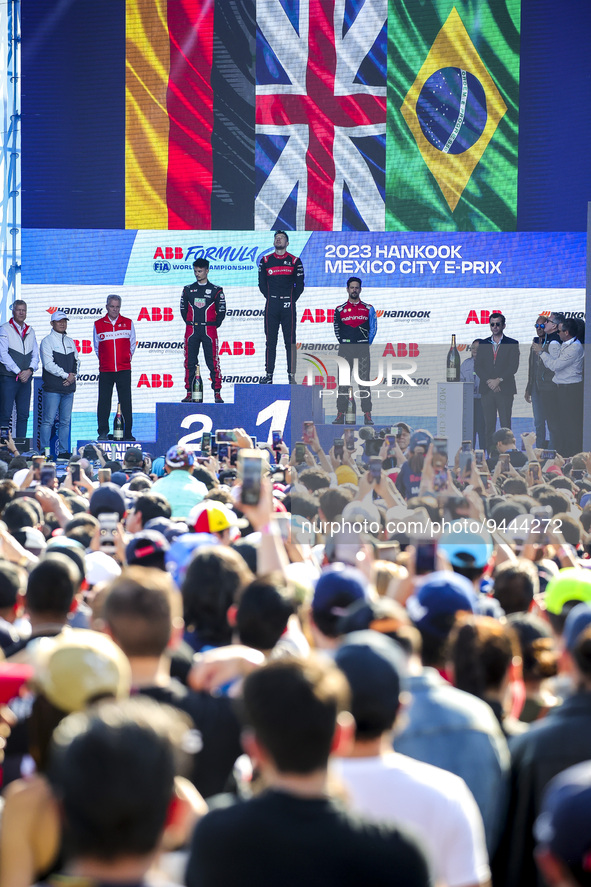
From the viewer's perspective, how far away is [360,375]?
718cm

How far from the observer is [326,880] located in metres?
1.57

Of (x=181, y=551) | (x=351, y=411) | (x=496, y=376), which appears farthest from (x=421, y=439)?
(x=496, y=376)

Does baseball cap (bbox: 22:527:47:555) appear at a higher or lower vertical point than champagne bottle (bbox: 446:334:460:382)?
lower

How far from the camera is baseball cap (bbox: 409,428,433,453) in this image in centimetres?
654

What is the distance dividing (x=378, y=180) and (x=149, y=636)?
14.5 meters

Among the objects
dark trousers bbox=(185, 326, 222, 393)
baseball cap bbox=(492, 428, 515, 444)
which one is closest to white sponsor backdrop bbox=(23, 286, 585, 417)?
dark trousers bbox=(185, 326, 222, 393)

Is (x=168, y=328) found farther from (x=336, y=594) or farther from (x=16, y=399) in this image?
(x=336, y=594)

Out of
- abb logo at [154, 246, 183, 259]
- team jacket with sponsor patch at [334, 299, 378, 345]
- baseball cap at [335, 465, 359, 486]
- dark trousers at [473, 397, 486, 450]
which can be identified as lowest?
baseball cap at [335, 465, 359, 486]

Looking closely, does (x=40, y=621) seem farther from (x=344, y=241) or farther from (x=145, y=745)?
(x=344, y=241)

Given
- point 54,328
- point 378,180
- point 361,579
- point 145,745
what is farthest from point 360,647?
point 378,180

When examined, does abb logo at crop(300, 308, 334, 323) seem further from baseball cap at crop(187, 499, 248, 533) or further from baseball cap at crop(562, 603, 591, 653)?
baseball cap at crop(562, 603, 591, 653)

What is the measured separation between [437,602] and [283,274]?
12963 millimetres

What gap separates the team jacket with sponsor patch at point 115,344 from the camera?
1459 cm

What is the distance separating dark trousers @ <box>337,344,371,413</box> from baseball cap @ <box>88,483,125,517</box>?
1753 mm
